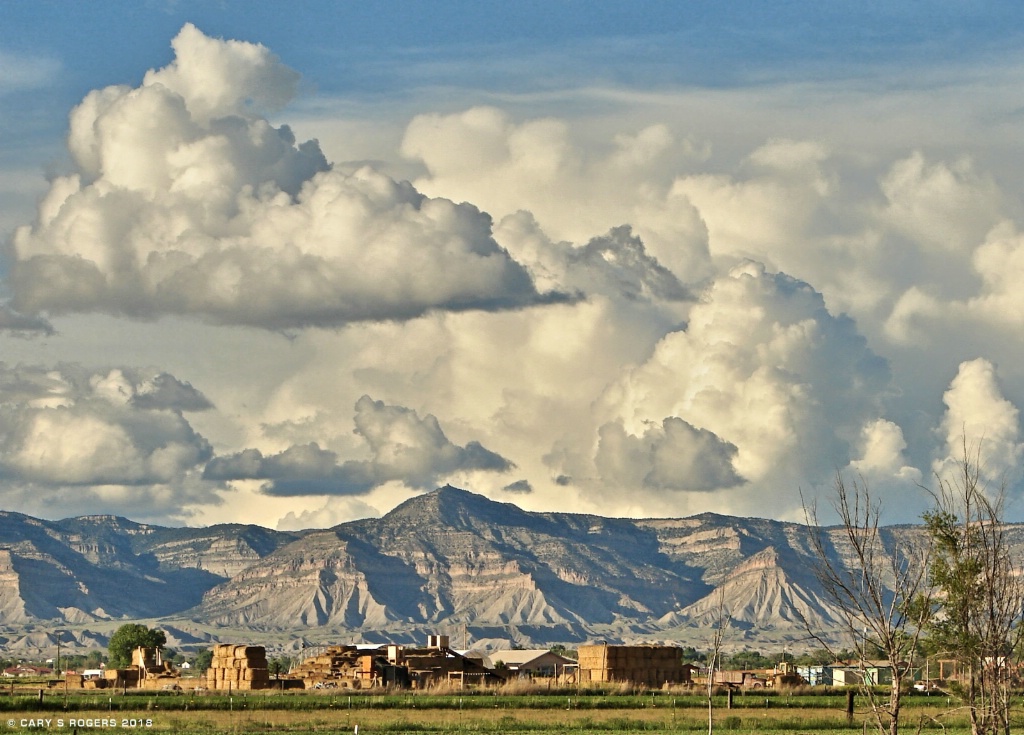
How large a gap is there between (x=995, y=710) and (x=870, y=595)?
14.7 ft

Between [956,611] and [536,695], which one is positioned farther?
[536,695]

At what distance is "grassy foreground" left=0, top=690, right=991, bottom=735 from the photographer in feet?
262

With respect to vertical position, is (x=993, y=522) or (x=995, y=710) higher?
(x=993, y=522)

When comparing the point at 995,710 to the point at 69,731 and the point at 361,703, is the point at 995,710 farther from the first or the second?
the point at 361,703

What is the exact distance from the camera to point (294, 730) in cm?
7719

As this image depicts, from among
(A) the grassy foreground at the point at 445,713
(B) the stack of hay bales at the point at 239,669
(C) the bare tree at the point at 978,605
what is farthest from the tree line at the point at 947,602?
(B) the stack of hay bales at the point at 239,669

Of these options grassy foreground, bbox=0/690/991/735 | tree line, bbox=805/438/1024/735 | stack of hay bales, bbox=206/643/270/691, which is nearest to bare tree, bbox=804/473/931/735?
tree line, bbox=805/438/1024/735

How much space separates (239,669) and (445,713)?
148ft

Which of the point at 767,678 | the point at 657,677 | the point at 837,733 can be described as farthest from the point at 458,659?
the point at 837,733

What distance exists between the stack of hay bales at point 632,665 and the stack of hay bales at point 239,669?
29683 mm

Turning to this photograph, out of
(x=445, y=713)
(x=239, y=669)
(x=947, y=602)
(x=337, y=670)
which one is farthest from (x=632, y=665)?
(x=947, y=602)

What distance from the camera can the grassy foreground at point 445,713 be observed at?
79.9 metres

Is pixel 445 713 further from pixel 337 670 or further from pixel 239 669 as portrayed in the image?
pixel 337 670

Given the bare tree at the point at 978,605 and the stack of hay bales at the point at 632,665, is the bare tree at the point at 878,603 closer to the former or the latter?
the bare tree at the point at 978,605
